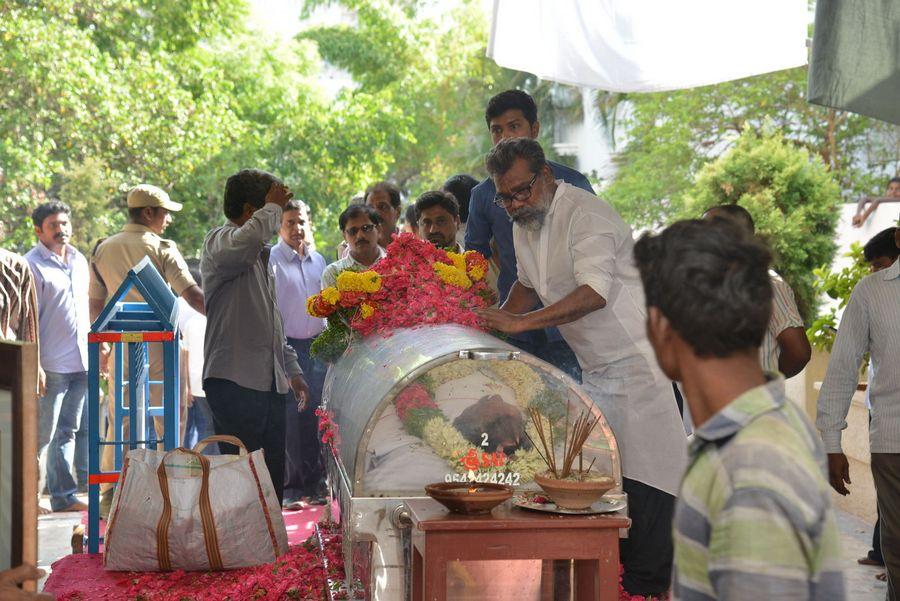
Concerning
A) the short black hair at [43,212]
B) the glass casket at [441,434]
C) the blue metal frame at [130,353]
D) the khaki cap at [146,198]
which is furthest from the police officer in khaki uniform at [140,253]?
the glass casket at [441,434]

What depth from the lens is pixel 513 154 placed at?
16.3 feet

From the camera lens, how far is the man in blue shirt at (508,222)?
19.2 feet

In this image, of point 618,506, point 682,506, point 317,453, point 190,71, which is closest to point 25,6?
point 190,71

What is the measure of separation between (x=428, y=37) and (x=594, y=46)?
2638cm

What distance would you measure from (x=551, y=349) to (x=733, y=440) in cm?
396

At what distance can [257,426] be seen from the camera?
660cm

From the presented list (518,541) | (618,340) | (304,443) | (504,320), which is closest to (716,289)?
(518,541)

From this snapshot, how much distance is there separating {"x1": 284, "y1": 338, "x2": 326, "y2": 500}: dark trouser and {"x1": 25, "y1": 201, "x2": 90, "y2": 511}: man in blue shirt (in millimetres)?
1809

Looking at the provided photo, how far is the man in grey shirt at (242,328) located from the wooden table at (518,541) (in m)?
2.79

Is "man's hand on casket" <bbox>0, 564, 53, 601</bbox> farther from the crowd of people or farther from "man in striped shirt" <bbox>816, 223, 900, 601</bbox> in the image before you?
"man in striped shirt" <bbox>816, 223, 900, 601</bbox>

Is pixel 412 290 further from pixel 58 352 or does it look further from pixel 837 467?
pixel 58 352

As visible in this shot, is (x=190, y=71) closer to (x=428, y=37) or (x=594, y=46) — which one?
(x=428, y=37)

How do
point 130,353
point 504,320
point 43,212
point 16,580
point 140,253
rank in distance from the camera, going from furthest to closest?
point 43,212 → point 140,253 → point 130,353 → point 504,320 → point 16,580

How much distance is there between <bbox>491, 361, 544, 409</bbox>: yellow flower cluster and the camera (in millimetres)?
4508
